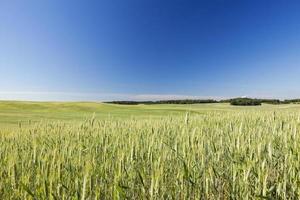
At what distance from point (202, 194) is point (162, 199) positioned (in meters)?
0.53

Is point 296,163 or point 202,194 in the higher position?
point 296,163

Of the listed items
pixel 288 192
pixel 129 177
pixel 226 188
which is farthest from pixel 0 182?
pixel 288 192

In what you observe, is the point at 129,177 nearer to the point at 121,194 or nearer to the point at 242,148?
the point at 121,194

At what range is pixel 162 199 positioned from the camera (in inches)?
95.0

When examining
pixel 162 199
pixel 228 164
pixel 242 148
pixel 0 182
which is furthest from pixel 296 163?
pixel 0 182

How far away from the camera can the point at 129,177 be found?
278 cm

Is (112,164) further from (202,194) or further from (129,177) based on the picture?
(202,194)

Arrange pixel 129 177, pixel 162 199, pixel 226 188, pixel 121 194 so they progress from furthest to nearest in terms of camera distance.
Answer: pixel 226 188, pixel 129 177, pixel 162 199, pixel 121 194

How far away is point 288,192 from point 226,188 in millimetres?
480

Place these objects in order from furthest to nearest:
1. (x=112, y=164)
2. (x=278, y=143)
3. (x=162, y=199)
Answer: (x=278, y=143)
(x=112, y=164)
(x=162, y=199)

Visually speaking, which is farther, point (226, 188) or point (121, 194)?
point (226, 188)

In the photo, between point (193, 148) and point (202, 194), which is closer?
point (202, 194)

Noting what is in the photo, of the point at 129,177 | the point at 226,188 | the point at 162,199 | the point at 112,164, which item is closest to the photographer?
the point at 162,199

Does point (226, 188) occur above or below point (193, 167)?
below
